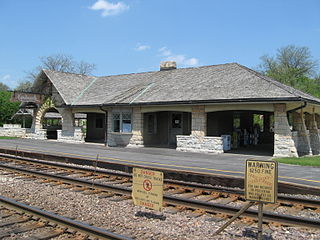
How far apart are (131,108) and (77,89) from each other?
870 centimetres

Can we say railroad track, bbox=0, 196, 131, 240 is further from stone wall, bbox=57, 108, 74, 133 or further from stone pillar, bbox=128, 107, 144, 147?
stone wall, bbox=57, 108, 74, 133

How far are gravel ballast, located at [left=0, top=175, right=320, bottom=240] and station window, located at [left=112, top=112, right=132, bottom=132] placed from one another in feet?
44.7

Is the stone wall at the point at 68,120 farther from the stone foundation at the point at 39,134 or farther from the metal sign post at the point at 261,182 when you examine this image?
the metal sign post at the point at 261,182

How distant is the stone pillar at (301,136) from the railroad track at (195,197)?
11057mm

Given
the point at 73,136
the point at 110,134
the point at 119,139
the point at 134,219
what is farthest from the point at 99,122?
the point at 134,219

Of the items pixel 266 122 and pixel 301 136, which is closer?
pixel 301 136

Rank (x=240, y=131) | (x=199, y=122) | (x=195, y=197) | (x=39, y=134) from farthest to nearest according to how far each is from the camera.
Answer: (x=39, y=134)
(x=240, y=131)
(x=199, y=122)
(x=195, y=197)

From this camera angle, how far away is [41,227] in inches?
232

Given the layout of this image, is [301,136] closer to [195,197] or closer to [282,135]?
[282,135]

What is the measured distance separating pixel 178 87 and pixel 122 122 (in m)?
4.49

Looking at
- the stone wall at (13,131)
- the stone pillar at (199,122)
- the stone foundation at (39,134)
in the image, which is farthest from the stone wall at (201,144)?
the stone wall at (13,131)

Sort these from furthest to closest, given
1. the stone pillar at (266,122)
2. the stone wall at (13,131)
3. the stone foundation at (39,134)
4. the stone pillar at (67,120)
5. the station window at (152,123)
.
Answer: the stone wall at (13,131)
the stone foundation at (39,134)
the stone pillar at (67,120)
the stone pillar at (266,122)
the station window at (152,123)

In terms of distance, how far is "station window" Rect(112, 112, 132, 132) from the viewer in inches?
879

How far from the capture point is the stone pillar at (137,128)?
2164cm
